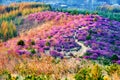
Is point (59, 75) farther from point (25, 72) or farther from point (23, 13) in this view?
point (23, 13)

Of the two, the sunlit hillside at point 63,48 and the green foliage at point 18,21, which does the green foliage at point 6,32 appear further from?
the green foliage at point 18,21

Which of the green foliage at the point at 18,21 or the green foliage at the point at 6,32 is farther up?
the green foliage at the point at 6,32

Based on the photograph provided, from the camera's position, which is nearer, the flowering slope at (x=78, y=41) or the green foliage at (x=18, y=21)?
the flowering slope at (x=78, y=41)

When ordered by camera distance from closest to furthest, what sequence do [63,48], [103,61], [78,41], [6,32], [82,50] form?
1. [103,61]
2. [82,50]
3. [63,48]
4. [78,41]
5. [6,32]

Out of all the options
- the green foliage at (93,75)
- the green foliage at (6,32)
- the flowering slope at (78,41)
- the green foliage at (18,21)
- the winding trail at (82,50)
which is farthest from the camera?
the green foliage at (18,21)

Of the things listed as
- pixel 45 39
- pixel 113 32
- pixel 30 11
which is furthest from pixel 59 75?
pixel 30 11

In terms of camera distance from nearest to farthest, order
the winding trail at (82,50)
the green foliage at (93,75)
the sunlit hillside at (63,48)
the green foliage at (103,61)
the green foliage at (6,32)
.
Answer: the green foliage at (93,75) → the sunlit hillside at (63,48) → the green foliage at (103,61) → the winding trail at (82,50) → the green foliage at (6,32)

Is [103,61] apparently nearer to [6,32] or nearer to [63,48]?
[63,48]

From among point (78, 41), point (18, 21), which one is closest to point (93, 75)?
point (78, 41)

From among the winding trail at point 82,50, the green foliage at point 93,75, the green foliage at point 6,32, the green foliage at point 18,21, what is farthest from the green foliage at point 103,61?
the green foliage at point 18,21

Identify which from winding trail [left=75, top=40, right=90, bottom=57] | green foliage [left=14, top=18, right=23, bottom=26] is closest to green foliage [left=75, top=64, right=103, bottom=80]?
winding trail [left=75, top=40, right=90, bottom=57]

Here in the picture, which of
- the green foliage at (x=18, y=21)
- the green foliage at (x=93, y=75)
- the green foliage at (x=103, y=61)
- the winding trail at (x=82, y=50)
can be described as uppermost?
the green foliage at (x=93, y=75)

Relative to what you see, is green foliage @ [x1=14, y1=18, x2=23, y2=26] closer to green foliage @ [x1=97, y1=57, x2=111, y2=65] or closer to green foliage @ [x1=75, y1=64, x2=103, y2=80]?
green foliage @ [x1=97, y1=57, x2=111, y2=65]
